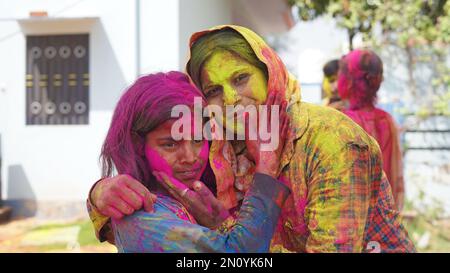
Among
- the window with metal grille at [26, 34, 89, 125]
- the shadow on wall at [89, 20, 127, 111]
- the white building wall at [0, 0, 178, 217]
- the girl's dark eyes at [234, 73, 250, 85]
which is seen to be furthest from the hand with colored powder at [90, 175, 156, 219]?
the window with metal grille at [26, 34, 89, 125]

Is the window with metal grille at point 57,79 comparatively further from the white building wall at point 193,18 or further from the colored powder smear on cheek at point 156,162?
the colored powder smear on cheek at point 156,162

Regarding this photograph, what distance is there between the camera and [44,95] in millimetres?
6051

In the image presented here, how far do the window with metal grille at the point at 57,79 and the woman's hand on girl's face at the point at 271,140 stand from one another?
4.71 meters

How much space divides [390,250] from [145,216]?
594mm

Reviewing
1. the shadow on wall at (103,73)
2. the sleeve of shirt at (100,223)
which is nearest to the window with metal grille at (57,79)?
the shadow on wall at (103,73)

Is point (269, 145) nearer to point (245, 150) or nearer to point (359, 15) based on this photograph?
point (245, 150)

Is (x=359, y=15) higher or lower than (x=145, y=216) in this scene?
higher

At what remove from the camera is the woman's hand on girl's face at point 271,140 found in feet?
4.32

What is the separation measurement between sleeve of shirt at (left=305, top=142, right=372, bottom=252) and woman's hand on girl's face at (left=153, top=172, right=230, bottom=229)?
206 mm

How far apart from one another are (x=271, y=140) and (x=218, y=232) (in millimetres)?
227

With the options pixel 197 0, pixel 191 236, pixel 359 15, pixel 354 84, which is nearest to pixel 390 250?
pixel 191 236

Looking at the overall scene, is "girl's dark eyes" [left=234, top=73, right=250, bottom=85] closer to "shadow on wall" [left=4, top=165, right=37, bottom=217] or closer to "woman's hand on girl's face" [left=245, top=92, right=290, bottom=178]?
"woman's hand on girl's face" [left=245, top=92, right=290, bottom=178]

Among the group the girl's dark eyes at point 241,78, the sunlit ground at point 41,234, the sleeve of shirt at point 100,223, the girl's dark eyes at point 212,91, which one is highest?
the girl's dark eyes at point 241,78

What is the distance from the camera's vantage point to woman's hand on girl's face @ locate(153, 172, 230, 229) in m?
1.38
